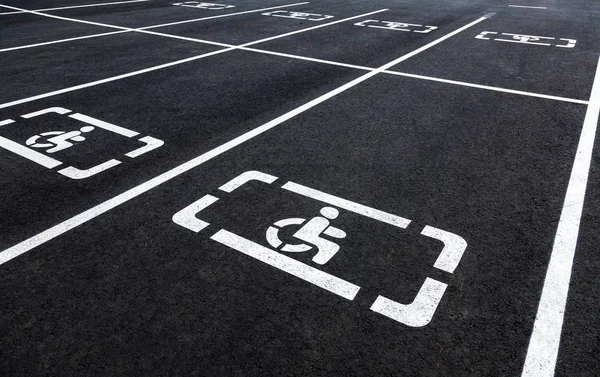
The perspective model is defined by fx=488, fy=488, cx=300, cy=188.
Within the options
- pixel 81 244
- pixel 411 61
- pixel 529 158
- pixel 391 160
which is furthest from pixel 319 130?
pixel 411 61

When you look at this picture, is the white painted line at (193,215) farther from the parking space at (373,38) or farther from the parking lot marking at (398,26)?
the parking lot marking at (398,26)

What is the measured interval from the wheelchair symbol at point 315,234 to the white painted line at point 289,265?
0.11 meters

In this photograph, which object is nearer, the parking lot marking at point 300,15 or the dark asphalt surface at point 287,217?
the dark asphalt surface at point 287,217

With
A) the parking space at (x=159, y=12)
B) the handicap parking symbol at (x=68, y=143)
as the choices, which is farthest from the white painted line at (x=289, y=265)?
the parking space at (x=159, y=12)

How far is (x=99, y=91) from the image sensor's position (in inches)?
287

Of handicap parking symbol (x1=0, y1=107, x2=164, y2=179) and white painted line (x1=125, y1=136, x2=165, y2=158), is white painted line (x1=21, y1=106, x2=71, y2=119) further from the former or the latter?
white painted line (x1=125, y1=136, x2=165, y2=158)

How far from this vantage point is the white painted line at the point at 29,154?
5.02 metres

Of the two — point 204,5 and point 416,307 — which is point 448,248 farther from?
point 204,5

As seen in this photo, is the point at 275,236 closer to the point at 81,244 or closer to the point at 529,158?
the point at 81,244

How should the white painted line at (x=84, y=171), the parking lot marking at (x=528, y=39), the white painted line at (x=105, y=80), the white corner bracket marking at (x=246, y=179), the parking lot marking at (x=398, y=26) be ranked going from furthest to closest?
the parking lot marking at (x=398, y=26) < the parking lot marking at (x=528, y=39) < the white painted line at (x=105, y=80) < the white painted line at (x=84, y=171) < the white corner bracket marking at (x=246, y=179)

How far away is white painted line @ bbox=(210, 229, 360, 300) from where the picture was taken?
3415 millimetres

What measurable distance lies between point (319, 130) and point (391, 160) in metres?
1.14

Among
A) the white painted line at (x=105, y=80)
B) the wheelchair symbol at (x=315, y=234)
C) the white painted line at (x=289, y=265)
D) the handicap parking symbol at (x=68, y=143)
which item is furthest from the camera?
the white painted line at (x=105, y=80)

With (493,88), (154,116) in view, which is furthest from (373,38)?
(154,116)
